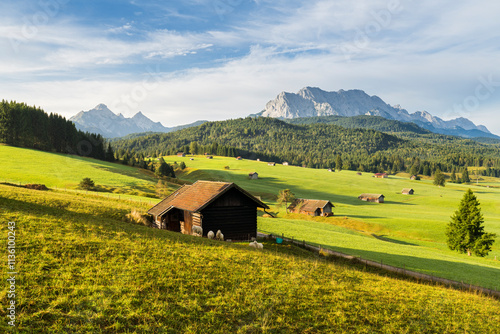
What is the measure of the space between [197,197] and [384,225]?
163ft

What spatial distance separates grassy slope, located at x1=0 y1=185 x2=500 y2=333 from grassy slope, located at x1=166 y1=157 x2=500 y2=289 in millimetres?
16031

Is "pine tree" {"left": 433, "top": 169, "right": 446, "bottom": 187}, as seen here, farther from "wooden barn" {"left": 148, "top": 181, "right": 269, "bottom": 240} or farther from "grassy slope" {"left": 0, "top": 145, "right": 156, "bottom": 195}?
"wooden barn" {"left": 148, "top": 181, "right": 269, "bottom": 240}

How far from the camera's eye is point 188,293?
11742mm

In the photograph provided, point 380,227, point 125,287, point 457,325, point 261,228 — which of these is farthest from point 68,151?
point 457,325

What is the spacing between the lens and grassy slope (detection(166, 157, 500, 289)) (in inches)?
1287

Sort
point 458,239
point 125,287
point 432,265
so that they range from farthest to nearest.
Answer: point 458,239 < point 432,265 < point 125,287

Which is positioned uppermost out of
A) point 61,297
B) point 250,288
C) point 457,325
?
point 61,297

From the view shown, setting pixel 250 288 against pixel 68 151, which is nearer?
pixel 250 288

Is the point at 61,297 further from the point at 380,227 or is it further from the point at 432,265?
the point at 380,227

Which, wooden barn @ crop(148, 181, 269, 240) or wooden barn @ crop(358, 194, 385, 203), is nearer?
wooden barn @ crop(148, 181, 269, 240)

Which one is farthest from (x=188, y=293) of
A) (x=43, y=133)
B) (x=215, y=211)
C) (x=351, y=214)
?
(x=43, y=133)

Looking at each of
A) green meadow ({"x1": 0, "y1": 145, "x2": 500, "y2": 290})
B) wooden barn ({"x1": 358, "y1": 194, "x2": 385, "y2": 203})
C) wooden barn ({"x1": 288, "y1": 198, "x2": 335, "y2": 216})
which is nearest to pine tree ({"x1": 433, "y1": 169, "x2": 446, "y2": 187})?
green meadow ({"x1": 0, "y1": 145, "x2": 500, "y2": 290})

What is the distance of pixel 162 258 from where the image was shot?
48.8 feet

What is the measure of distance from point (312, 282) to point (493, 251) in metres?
53.3
